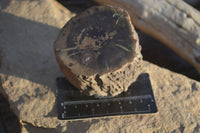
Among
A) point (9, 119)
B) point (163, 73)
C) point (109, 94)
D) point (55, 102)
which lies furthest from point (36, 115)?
point (163, 73)

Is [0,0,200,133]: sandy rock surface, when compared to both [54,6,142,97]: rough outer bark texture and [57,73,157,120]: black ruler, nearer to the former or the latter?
[57,73,157,120]: black ruler

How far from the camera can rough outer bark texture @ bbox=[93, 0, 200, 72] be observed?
2.95m

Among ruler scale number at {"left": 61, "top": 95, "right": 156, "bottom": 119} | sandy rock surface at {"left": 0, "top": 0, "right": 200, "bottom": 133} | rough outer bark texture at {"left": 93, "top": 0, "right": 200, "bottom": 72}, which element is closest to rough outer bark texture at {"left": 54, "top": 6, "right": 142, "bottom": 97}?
ruler scale number at {"left": 61, "top": 95, "right": 156, "bottom": 119}

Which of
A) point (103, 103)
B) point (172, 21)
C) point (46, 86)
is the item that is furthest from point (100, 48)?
point (172, 21)

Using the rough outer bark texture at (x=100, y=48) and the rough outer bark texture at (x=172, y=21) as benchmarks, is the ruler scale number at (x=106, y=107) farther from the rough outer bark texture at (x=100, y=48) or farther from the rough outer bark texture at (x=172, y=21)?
the rough outer bark texture at (x=172, y=21)

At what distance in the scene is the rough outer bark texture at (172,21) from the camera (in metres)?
2.95

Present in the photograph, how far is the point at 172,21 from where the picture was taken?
2986 mm

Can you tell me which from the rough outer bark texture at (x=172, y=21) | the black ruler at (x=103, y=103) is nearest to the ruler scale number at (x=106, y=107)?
the black ruler at (x=103, y=103)

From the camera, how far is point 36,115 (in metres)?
2.57

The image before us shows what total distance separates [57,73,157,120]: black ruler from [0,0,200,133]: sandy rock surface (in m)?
0.07

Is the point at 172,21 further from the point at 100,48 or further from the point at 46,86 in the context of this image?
the point at 46,86

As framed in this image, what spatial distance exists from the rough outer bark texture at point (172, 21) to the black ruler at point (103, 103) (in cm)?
75

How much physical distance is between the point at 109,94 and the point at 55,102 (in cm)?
56

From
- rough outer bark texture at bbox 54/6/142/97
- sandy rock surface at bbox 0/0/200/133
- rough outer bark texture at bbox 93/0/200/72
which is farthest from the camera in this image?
rough outer bark texture at bbox 93/0/200/72
